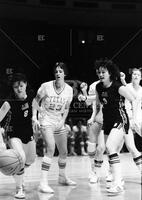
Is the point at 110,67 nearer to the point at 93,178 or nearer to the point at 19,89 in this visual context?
the point at 19,89

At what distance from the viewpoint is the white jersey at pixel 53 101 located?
18.2 feet

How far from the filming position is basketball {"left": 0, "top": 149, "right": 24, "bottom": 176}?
452 centimetres

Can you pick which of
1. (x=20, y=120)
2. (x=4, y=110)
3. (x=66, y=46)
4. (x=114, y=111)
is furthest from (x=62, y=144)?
(x=66, y=46)

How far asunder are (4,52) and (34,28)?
64 centimetres

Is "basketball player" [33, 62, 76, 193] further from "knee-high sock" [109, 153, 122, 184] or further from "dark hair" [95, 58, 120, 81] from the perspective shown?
"knee-high sock" [109, 153, 122, 184]

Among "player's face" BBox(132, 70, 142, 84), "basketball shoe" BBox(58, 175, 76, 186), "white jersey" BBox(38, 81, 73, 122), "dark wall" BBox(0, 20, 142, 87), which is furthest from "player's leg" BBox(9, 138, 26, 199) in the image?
"player's face" BBox(132, 70, 142, 84)

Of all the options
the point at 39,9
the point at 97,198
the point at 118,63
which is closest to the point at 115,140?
the point at 97,198

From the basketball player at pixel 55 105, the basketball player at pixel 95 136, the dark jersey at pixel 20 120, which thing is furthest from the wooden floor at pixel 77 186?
the dark jersey at pixel 20 120

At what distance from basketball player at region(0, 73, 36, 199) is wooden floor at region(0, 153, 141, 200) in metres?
0.39

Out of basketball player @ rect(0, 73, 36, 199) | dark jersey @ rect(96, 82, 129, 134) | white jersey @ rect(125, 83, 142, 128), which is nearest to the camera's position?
basketball player @ rect(0, 73, 36, 199)

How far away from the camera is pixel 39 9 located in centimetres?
641

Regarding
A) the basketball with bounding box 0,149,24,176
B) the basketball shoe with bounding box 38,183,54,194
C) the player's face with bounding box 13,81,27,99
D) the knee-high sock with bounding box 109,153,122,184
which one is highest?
the player's face with bounding box 13,81,27,99

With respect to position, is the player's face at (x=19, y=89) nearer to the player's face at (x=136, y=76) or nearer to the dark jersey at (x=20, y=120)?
the dark jersey at (x=20, y=120)

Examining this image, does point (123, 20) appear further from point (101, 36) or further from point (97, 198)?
point (97, 198)
